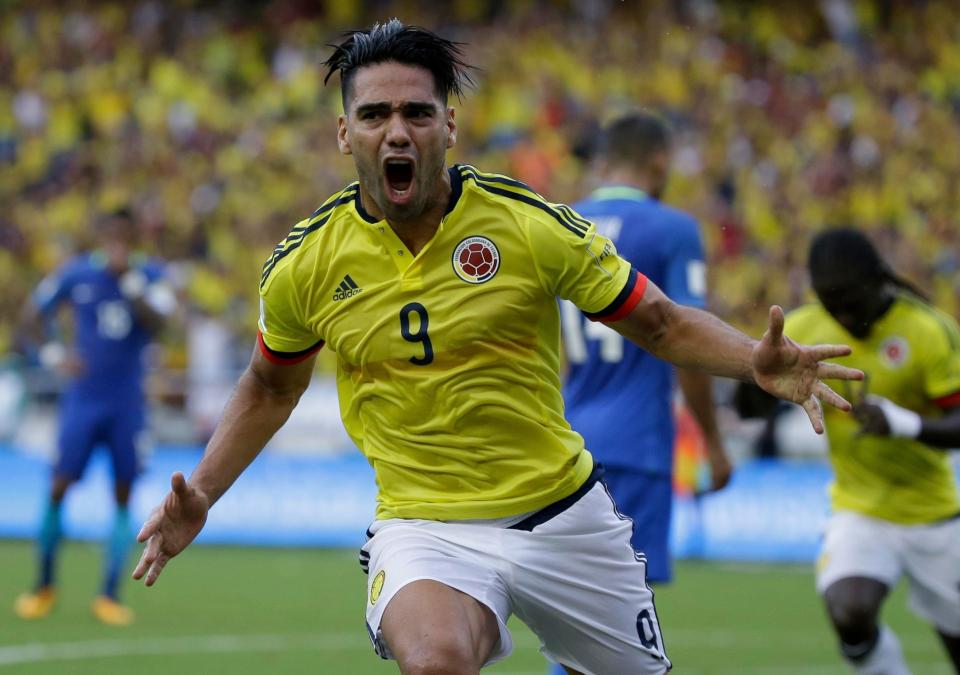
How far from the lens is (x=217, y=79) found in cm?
2514

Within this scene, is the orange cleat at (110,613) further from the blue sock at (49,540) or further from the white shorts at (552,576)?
the white shorts at (552,576)

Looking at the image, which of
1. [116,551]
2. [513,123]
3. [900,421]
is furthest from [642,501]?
[513,123]

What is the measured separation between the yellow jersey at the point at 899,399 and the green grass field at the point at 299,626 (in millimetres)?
1995

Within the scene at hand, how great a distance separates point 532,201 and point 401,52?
0.57 m

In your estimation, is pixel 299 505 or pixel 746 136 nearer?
pixel 299 505

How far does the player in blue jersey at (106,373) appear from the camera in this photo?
11047mm

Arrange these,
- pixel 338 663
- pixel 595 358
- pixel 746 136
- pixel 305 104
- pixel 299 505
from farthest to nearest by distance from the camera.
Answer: pixel 305 104 → pixel 746 136 → pixel 299 505 → pixel 338 663 → pixel 595 358

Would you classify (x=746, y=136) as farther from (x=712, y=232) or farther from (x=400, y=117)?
(x=400, y=117)

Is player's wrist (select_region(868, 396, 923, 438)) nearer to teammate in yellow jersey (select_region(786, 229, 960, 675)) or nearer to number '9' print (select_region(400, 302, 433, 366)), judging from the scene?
teammate in yellow jersey (select_region(786, 229, 960, 675))

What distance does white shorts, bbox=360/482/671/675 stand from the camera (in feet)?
15.2

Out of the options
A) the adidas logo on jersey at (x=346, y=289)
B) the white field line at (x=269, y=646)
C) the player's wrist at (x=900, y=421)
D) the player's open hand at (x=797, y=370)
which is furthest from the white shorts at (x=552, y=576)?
the white field line at (x=269, y=646)

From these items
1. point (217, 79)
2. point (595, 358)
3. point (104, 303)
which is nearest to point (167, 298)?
point (104, 303)

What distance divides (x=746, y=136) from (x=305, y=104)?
673 cm

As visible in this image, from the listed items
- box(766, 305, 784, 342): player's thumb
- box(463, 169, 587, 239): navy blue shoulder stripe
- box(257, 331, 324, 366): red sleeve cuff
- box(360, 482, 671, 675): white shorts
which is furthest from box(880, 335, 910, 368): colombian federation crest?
box(257, 331, 324, 366): red sleeve cuff
